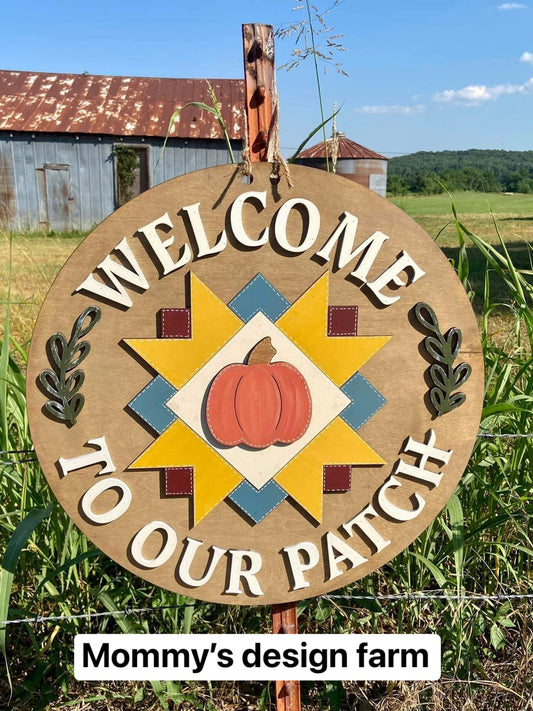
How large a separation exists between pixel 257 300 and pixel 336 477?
0.44 metres

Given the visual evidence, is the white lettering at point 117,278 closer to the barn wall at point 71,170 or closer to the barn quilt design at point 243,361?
the barn quilt design at point 243,361

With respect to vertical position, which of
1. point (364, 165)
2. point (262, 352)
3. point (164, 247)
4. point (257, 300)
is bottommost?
point (262, 352)

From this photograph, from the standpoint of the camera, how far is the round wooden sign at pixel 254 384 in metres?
1.27

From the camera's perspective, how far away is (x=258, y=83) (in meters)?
1.35

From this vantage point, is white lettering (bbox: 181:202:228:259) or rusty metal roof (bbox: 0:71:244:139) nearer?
white lettering (bbox: 181:202:228:259)

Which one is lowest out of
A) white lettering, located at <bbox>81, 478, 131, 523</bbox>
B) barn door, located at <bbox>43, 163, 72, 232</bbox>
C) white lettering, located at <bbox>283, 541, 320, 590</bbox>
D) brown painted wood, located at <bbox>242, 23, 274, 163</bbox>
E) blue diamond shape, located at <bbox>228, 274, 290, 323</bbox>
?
white lettering, located at <bbox>283, 541, 320, 590</bbox>

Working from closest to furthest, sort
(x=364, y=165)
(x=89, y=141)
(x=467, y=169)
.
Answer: (x=89, y=141) → (x=364, y=165) → (x=467, y=169)

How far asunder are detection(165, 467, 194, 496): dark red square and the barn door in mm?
13113

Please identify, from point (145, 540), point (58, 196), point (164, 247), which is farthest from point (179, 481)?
point (58, 196)

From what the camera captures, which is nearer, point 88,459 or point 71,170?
point 88,459

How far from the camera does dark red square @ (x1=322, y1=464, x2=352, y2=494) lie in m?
1.34

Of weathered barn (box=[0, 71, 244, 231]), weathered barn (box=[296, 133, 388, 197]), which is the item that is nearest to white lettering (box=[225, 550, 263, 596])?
weathered barn (box=[0, 71, 244, 231])

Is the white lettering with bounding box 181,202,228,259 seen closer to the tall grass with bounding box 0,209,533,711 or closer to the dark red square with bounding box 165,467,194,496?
the dark red square with bounding box 165,467,194,496

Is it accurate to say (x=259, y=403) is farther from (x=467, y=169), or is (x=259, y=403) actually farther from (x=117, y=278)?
(x=467, y=169)
